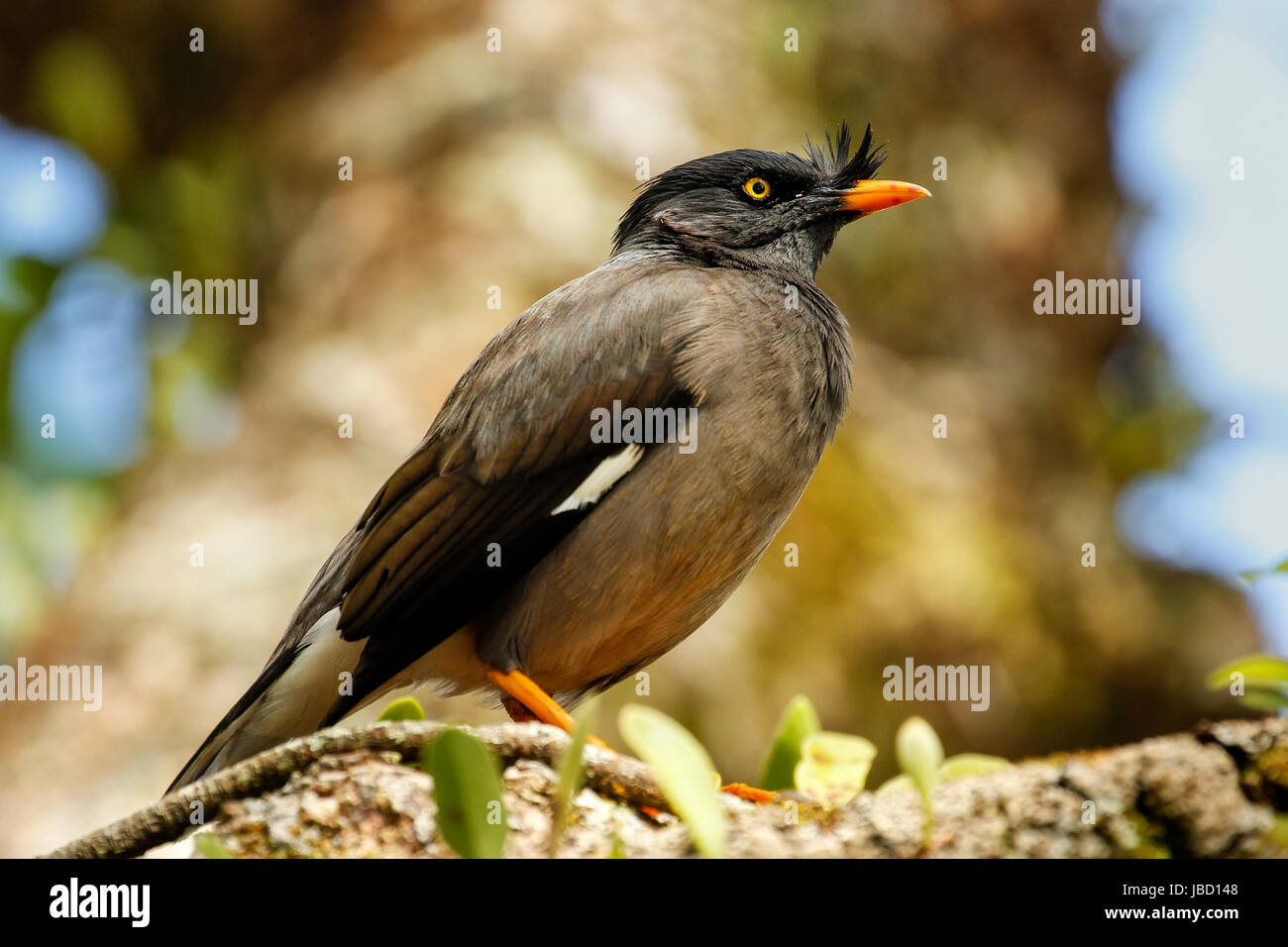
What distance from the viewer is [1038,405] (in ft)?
24.1

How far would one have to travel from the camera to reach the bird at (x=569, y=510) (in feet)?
12.2

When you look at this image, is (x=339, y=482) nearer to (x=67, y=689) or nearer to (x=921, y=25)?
(x=67, y=689)

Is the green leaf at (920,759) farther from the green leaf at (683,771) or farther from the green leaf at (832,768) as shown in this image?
the green leaf at (832,768)

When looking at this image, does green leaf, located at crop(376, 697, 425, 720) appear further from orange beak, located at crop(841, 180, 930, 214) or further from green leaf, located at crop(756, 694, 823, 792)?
orange beak, located at crop(841, 180, 930, 214)

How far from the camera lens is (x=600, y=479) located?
12.4ft

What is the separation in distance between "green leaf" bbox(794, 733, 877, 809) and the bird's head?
7.30 ft

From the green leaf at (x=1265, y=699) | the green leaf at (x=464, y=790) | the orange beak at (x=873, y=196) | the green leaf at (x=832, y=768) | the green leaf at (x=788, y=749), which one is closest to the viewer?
the green leaf at (x=464, y=790)

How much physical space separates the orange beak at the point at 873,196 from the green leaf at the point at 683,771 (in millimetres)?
3183

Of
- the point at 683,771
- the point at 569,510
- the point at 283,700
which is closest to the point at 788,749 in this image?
the point at 569,510

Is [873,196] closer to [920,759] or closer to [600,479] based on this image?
[600,479]

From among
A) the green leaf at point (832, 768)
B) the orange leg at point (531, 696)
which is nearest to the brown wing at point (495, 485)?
the orange leg at point (531, 696)

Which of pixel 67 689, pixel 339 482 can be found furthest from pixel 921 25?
pixel 67 689

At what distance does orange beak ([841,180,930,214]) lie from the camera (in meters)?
4.63
